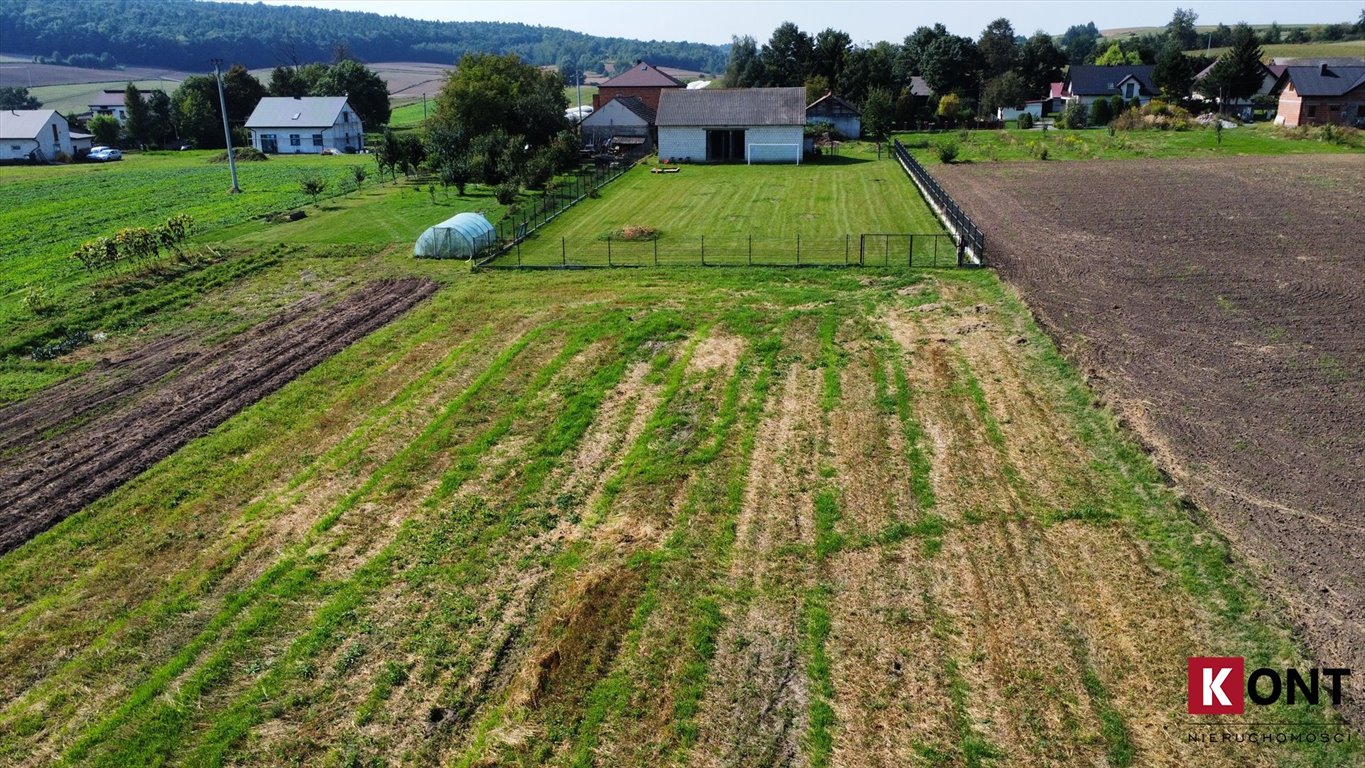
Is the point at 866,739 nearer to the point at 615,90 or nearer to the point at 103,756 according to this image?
the point at 103,756

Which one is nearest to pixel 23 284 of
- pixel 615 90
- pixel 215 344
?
pixel 215 344

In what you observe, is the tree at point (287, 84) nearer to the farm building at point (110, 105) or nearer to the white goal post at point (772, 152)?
the farm building at point (110, 105)

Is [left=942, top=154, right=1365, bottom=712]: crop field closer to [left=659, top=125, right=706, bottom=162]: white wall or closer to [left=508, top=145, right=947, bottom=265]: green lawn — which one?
[left=508, top=145, right=947, bottom=265]: green lawn

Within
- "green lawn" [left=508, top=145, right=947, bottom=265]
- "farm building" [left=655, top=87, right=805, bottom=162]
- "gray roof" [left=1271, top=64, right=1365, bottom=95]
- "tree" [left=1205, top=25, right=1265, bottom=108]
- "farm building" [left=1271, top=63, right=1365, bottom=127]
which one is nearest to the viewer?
"green lawn" [left=508, top=145, right=947, bottom=265]

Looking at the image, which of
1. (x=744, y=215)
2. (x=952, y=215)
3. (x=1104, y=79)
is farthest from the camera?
(x=1104, y=79)

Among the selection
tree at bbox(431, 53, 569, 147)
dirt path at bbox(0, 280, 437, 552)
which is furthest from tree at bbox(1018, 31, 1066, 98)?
dirt path at bbox(0, 280, 437, 552)

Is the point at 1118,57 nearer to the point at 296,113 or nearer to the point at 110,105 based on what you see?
the point at 296,113

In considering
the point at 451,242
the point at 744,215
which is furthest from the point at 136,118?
the point at 744,215
